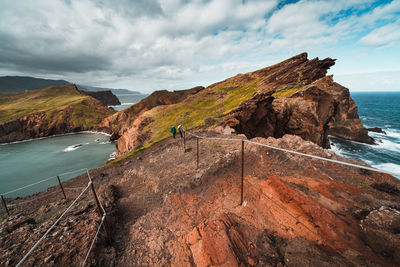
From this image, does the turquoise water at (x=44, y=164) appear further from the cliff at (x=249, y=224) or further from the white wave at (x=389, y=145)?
the white wave at (x=389, y=145)

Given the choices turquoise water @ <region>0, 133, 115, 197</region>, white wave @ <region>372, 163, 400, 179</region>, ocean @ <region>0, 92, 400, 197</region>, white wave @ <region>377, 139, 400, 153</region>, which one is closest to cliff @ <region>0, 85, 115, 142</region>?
turquoise water @ <region>0, 133, 115, 197</region>

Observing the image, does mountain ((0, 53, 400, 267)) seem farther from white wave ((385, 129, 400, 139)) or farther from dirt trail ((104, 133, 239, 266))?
white wave ((385, 129, 400, 139))

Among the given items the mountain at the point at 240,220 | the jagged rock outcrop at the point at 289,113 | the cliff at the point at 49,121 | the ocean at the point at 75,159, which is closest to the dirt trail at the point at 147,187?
the mountain at the point at 240,220

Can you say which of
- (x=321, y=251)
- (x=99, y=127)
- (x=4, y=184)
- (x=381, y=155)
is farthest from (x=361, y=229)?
(x=99, y=127)

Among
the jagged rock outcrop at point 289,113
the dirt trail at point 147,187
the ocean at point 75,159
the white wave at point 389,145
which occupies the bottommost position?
the white wave at point 389,145

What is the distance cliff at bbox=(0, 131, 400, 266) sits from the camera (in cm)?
362

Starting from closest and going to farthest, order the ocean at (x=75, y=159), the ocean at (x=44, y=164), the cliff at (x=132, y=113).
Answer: the ocean at (x=44, y=164) < the ocean at (x=75, y=159) < the cliff at (x=132, y=113)

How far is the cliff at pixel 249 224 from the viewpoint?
3.62 m

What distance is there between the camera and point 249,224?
15.5ft

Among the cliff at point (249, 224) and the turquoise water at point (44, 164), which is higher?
the cliff at point (249, 224)

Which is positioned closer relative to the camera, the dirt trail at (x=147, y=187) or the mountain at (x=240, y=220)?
the mountain at (x=240, y=220)

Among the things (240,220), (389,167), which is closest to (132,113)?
(240,220)

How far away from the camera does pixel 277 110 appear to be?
21000mm

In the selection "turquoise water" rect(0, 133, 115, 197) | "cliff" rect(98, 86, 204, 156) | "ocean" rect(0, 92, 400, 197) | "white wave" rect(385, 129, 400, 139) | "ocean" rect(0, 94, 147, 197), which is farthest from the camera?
"cliff" rect(98, 86, 204, 156)
